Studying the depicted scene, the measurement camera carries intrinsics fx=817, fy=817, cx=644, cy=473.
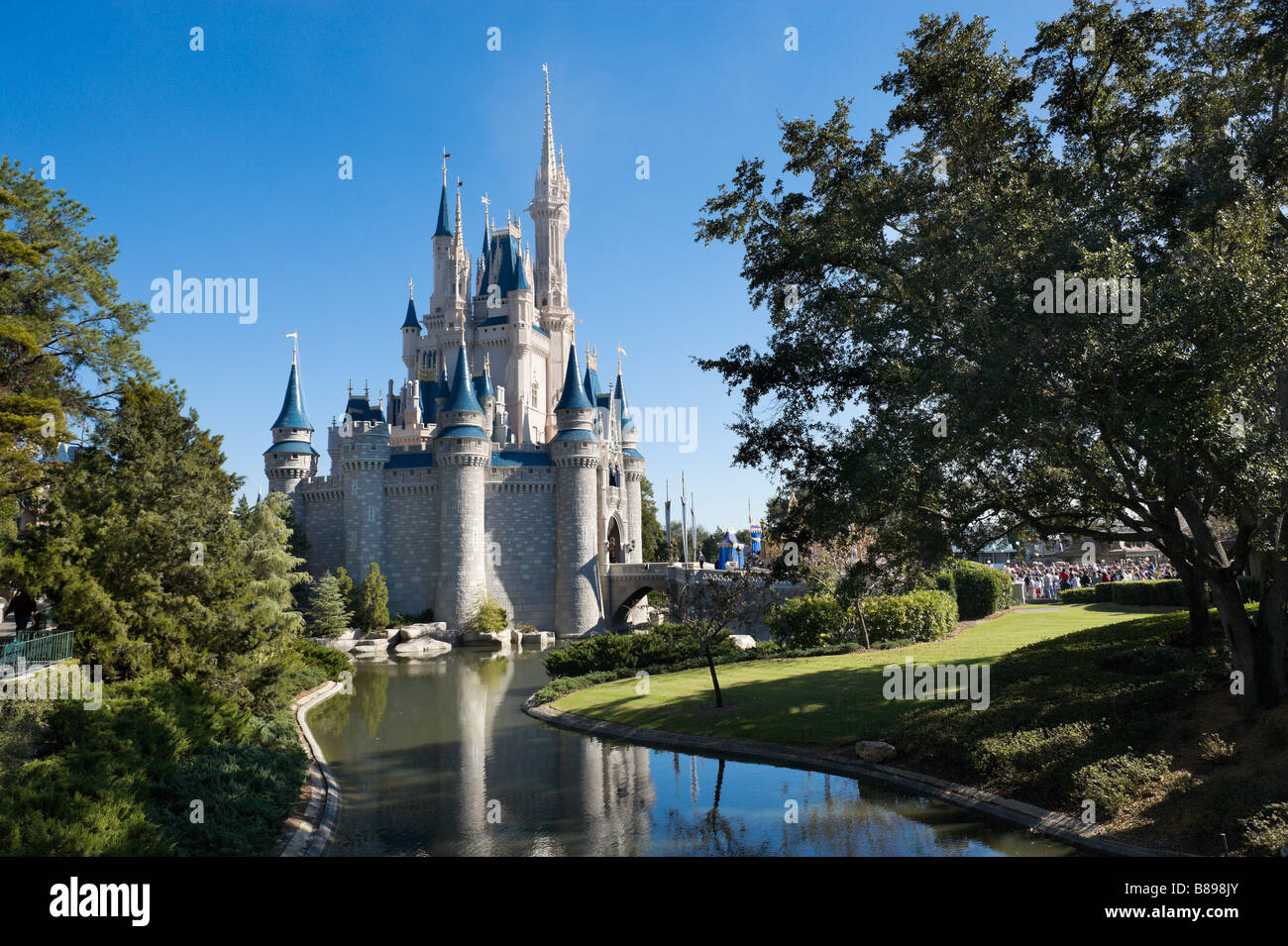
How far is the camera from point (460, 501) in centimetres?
4688

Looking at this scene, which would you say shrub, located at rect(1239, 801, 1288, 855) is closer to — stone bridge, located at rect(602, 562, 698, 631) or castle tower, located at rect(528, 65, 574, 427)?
stone bridge, located at rect(602, 562, 698, 631)

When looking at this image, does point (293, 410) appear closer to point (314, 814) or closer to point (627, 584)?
point (627, 584)

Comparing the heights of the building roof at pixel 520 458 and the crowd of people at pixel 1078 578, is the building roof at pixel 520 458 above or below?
above

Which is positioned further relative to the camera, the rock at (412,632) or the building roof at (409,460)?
the building roof at (409,460)

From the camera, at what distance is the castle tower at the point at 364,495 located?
47781 millimetres

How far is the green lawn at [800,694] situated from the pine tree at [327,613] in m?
22.4

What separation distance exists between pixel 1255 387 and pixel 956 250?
14.3 ft

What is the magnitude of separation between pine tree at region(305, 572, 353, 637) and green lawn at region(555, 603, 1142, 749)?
73.6ft

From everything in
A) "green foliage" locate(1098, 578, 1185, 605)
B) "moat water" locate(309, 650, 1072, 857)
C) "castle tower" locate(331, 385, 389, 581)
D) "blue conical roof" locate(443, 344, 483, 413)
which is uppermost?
"blue conical roof" locate(443, 344, 483, 413)

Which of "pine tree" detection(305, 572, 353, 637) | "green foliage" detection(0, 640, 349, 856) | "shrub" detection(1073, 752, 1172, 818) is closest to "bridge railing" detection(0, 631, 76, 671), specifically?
"green foliage" detection(0, 640, 349, 856)

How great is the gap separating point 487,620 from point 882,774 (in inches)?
1325

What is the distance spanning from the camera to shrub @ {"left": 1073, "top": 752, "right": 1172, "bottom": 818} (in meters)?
10.4

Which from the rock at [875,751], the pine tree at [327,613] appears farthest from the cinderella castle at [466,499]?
the rock at [875,751]

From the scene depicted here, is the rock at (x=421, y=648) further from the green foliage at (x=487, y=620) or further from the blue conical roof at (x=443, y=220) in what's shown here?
the blue conical roof at (x=443, y=220)
